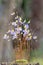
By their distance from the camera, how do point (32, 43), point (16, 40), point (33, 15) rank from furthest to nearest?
point (33, 15), point (32, 43), point (16, 40)

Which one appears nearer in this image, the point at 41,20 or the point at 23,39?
the point at 23,39

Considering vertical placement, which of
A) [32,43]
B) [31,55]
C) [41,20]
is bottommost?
[31,55]

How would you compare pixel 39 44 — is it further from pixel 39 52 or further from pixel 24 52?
pixel 24 52

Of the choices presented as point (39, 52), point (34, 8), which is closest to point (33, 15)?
point (34, 8)

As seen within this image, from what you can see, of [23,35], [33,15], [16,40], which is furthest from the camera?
[33,15]

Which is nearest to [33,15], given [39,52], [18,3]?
[18,3]

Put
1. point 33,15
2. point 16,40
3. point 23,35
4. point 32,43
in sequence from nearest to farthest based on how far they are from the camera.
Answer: point 23,35
point 16,40
point 32,43
point 33,15

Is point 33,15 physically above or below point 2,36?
above

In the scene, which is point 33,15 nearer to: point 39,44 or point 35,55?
point 39,44

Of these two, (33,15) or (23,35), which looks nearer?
(23,35)
